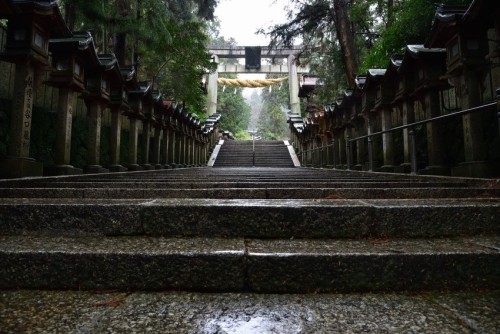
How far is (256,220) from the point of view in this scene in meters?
2.03

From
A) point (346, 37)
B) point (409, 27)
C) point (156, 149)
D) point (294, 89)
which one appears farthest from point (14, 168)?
point (294, 89)

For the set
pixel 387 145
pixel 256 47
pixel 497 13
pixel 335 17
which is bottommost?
pixel 387 145

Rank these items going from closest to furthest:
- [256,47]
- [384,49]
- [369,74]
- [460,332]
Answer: [460,332] → [369,74] → [384,49] → [256,47]

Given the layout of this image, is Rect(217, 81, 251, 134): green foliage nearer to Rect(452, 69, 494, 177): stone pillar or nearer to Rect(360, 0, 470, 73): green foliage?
Rect(360, 0, 470, 73): green foliage

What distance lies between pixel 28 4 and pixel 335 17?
37.4ft

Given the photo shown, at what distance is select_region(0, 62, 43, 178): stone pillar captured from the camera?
4.30m

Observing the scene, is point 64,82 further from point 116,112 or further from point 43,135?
point 116,112

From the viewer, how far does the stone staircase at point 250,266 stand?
1.35m

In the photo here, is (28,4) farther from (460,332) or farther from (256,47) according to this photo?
(256,47)

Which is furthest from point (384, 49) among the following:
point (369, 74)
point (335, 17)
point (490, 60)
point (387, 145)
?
point (490, 60)

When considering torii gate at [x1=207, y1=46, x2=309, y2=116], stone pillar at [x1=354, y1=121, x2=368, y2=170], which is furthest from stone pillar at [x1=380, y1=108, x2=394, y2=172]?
torii gate at [x1=207, y1=46, x2=309, y2=116]

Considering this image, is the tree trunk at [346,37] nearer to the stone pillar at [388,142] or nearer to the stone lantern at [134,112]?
the stone pillar at [388,142]

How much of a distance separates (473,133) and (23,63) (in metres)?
5.94

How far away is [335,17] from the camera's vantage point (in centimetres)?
1309
